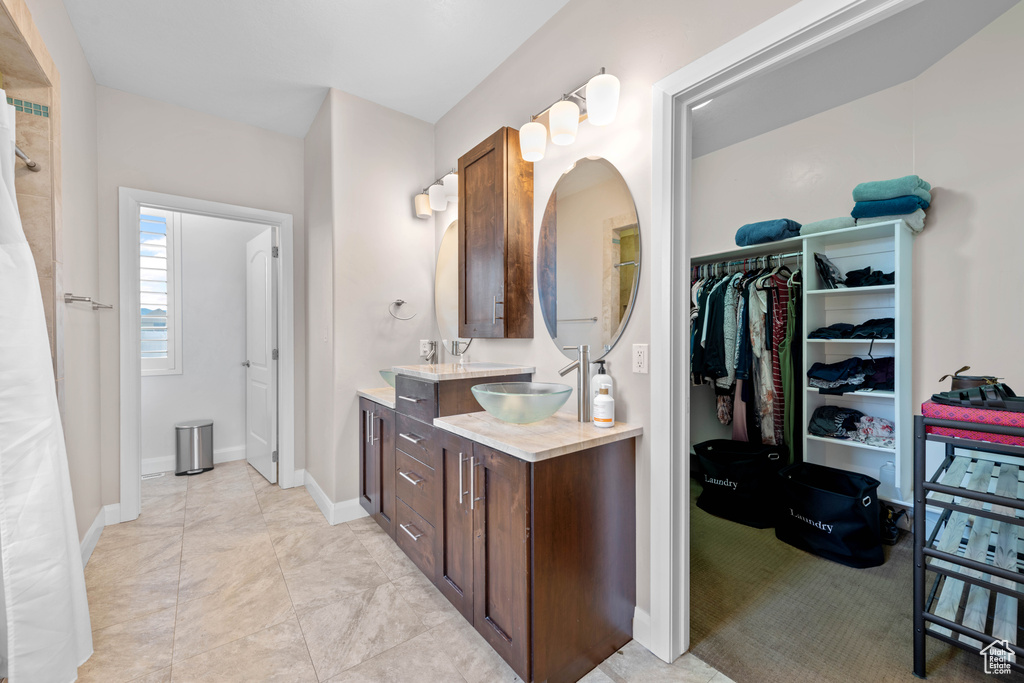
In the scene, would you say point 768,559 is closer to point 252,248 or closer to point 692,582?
point 692,582

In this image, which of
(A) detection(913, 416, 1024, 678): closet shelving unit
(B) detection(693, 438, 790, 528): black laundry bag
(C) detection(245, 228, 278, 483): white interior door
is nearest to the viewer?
(A) detection(913, 416, 1024, 678): closet shelving unit

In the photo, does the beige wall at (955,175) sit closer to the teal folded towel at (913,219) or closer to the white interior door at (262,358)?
the teal folded towel at (913,219)

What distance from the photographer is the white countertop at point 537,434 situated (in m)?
1.32

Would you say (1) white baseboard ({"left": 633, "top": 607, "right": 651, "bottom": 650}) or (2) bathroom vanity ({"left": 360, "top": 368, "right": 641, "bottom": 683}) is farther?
(1) white baseboard ({"left": 633, "top": 607, "right": 651, "bottom": 650})

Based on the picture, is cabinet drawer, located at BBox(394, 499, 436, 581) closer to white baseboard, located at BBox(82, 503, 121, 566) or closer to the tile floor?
the tile floor

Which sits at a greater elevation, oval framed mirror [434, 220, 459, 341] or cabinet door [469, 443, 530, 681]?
oval framed mirror [434, 220, 459, 341]

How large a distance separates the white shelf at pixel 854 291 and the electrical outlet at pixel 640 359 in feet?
5.47

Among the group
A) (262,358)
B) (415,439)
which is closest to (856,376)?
(415,439)

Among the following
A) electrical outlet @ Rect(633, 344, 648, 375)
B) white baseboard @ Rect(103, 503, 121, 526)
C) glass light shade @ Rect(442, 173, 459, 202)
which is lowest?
white baseboard @ Rect(103, 503, 121, 526)

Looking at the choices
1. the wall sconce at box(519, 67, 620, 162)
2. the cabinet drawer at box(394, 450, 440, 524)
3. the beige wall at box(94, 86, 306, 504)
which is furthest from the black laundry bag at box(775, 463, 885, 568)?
the beige wall at box(94, 86, 306, 504)

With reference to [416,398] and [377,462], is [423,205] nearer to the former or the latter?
[416,398]

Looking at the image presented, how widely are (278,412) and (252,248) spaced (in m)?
1.48

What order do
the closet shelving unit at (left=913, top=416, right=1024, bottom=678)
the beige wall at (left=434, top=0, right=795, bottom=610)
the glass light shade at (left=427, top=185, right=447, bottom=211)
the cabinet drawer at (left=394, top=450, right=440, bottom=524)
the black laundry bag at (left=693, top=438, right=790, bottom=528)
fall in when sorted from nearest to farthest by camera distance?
1. the closet shelving unit at (left=913, top=416, right=1024, bottom=678)
2. the beige wall at (left=434, top=0, right=795, bottom=610)
3. the cabinet drawer at (left=394, top=450, right=440, bottom=524)
4. the black laundry bag at (left=693, top=438, right=790, bottom=528)
5. the glass light shade at (left=427, top=185, right=447, bottom=211)

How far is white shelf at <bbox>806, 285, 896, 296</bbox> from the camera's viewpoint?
7.64 ft
